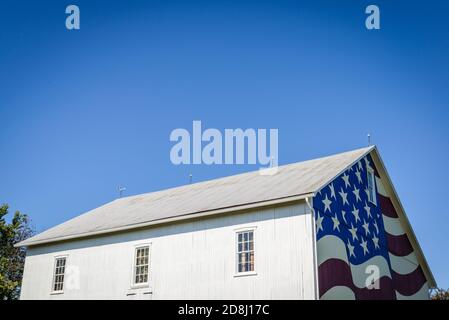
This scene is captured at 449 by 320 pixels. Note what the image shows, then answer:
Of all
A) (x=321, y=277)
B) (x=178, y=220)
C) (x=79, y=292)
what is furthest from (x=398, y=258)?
(x=79, y=292)

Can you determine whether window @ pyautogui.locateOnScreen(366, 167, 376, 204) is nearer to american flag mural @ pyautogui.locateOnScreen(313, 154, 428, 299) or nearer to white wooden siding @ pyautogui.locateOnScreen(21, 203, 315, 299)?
american flag mural @ pyautogui.locateOnScreen(313, 154, 428, 299)

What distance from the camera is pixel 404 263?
Result: 25.7 m

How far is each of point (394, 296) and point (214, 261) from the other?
8.43 meters

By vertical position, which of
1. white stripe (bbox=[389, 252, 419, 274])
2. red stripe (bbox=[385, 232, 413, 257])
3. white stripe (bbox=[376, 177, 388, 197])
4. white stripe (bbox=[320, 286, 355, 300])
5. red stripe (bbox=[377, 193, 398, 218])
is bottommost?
white stripe (bbox=[320, 286, 355, 300])

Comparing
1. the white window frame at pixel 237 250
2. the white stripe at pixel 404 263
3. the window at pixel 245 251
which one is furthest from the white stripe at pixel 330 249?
the white stripe at pixel 404 263

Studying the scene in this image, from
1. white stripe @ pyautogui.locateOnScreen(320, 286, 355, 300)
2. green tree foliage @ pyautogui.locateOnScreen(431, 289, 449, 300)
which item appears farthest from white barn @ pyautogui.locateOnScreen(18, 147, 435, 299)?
green tree foliage @ pyautogui.locateOnScreen(431, 289, 449, 300)

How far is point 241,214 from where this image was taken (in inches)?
822

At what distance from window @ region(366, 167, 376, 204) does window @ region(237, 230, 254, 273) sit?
21.1ft

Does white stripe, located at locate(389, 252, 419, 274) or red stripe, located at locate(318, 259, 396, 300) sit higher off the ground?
white stripe, located at locate(389, 252, 419, 274)

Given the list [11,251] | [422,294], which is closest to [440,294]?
[422,294]

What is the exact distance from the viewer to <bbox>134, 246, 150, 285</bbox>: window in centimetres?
2286

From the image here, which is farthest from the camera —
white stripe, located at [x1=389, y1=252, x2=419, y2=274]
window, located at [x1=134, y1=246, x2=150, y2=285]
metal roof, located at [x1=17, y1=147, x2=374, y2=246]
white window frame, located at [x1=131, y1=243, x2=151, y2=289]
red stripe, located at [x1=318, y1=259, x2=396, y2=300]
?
white stripe, located at [x1=389, y1=252, x2=419, y2=274]

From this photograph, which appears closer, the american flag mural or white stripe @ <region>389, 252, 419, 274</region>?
the american flag mural
